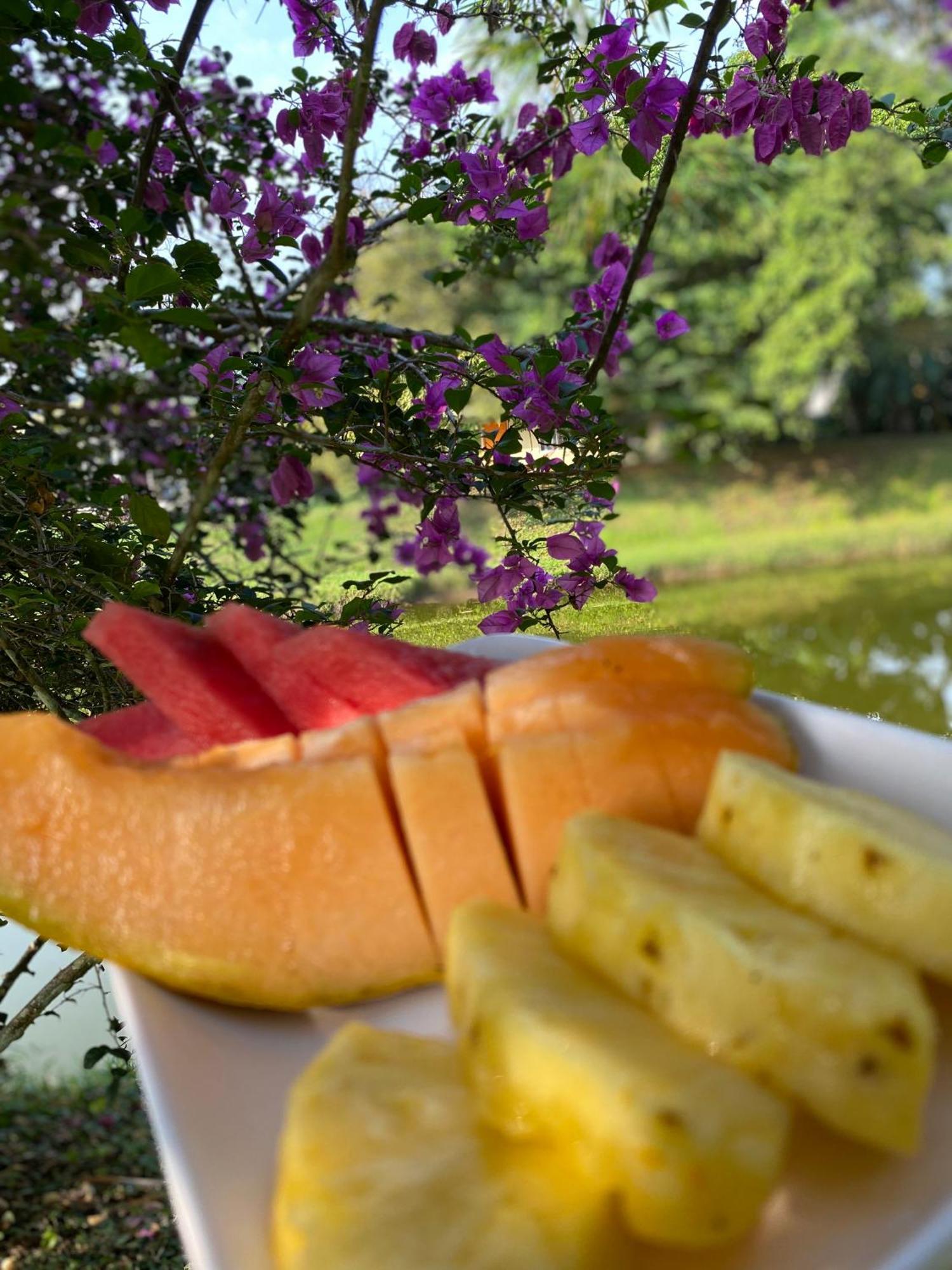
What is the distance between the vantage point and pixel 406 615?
55.4 inches

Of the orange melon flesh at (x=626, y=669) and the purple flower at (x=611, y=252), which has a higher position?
the purple flower at (x=611, y=252)

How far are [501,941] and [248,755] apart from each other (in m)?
0.28

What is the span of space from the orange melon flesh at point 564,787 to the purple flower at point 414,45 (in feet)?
3.48

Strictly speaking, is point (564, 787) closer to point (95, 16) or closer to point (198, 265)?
point (198, 265)

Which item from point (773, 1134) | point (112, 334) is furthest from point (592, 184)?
point (773, 1134)

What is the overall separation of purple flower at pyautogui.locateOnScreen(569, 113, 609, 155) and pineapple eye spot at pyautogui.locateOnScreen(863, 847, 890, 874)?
37.2 inches

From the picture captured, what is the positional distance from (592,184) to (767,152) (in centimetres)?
699

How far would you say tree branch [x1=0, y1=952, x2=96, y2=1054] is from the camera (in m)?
1.23

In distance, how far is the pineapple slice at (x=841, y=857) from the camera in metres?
0.52

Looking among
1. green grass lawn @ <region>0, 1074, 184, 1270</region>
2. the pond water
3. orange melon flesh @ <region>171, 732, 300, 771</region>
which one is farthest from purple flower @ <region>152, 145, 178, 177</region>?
the pond water

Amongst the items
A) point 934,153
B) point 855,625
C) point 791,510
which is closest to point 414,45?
point 934,153

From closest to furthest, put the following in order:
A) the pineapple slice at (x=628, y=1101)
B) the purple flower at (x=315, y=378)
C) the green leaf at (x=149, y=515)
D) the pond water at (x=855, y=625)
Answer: the pineapple slice at (x=628, y=1101)
the green leaf at (x=149, y=515)
the purple flower at (x=315, y=378)
the pond water at (x=855, y=625)

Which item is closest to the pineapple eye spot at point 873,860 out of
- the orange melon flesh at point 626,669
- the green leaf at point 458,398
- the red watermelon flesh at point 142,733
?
the orange melon flesh at point 626,669

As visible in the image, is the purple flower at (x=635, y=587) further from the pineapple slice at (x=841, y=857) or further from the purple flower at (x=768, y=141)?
the pineapple slice at (x=841, y=857)
